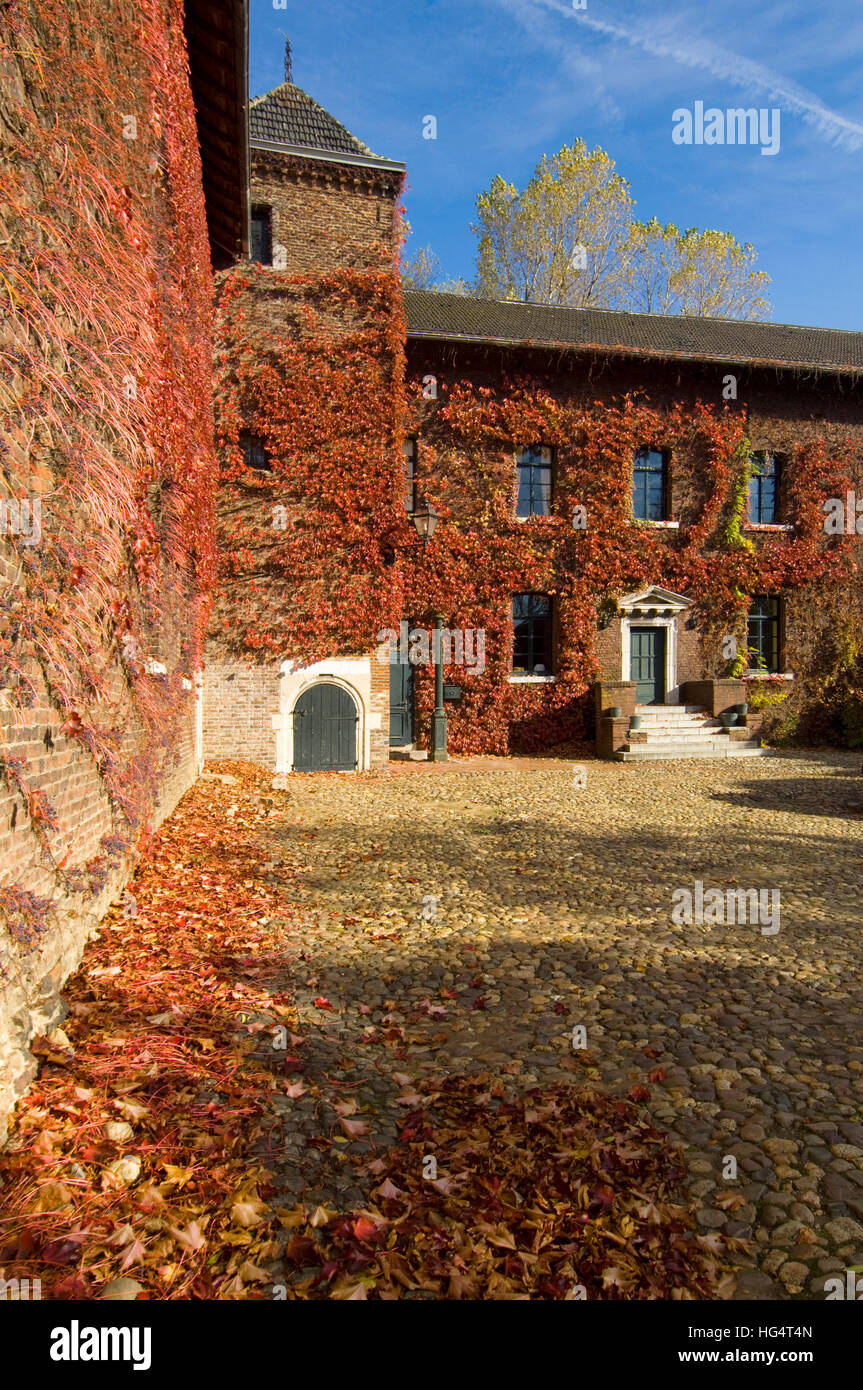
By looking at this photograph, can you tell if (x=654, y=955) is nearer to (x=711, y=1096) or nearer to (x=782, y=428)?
(x=711, y=1096)

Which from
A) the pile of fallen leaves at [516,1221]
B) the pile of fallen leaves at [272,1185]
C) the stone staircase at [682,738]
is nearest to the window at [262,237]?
the stone staircase at [682,738]

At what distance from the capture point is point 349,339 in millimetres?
13812

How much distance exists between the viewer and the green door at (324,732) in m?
13.4

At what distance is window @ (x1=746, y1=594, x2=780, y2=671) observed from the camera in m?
18.2

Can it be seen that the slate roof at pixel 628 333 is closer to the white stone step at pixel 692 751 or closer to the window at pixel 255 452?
the window at pixel 255 452

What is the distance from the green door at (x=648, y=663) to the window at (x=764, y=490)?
12.5ft

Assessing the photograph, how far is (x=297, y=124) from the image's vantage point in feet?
46.1

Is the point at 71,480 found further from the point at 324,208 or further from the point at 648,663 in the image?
the point at 648,663

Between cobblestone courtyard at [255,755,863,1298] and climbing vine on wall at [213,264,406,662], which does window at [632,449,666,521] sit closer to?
climbing vine on wall at [213,264,406,662]

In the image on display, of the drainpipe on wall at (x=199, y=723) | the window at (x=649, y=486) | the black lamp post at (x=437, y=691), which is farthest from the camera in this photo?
the window at (x=649, y=486)

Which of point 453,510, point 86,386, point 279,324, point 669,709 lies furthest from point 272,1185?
point 669,709

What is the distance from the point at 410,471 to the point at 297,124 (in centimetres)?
648
